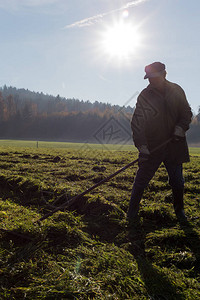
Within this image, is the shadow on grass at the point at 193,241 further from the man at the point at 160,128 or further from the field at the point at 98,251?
the man at the point at 160,128

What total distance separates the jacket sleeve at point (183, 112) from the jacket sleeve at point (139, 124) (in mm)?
578

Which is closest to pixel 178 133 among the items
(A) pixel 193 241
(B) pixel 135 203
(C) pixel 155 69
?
(C) pixel 155 69

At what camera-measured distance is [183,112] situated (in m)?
3.55

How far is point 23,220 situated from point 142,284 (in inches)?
74.4

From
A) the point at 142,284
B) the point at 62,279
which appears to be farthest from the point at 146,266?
the point at 62,279

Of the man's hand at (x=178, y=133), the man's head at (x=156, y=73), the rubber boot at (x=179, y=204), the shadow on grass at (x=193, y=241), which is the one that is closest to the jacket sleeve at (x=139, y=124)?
the man's head at (x=156, y=73)

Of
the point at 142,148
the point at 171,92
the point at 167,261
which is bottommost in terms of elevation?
the point at 167,261

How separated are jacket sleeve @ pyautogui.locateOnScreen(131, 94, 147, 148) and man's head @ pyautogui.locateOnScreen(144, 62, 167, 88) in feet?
1.10

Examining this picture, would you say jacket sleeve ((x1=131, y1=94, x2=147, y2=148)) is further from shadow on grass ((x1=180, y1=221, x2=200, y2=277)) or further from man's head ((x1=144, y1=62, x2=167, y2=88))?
shadow on grass ((x1=180, y1=221, x2=200, y2=277))

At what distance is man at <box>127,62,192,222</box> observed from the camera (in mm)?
3455

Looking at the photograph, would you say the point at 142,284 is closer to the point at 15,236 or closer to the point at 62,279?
the point at 62,279

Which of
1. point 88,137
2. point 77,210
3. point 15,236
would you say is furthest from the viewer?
point 88,137

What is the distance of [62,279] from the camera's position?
2061 mm

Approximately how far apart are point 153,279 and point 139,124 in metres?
2.19
